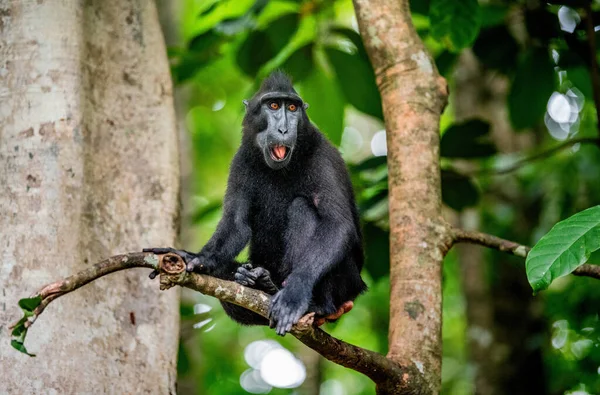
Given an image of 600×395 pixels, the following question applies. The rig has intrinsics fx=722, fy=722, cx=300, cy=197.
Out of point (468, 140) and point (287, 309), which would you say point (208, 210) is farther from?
point (287, 309)

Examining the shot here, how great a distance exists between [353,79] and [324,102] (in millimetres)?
274

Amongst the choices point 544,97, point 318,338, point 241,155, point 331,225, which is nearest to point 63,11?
point 241,155

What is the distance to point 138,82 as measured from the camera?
4.64 metres

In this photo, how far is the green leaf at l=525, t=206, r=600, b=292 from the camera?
2.86m

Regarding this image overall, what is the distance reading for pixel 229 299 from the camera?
3.16m

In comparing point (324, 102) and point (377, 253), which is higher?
point (324, 102)

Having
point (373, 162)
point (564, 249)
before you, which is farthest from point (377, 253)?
point (564, 249)

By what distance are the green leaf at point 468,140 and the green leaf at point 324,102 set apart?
2.67 feet

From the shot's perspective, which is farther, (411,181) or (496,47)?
(496,47)

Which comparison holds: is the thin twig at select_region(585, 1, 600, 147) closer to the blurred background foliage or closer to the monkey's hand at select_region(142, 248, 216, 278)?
the blurred background foliage

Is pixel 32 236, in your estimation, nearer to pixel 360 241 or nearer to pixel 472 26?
pixel 360 241

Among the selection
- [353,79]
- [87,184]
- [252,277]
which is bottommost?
[252,277]

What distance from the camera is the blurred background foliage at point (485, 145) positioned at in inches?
209

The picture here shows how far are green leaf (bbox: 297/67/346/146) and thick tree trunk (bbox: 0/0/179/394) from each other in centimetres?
113
